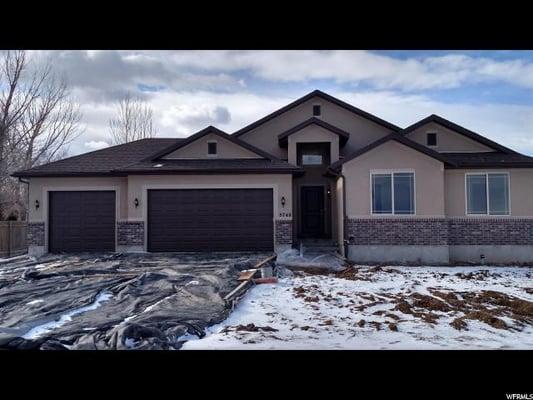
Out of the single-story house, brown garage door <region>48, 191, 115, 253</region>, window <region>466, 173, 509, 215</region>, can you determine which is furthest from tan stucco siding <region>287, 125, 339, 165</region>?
brown garage door <region>48, 191, 115, 253</region>

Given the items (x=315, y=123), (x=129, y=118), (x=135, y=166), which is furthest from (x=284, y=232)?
(x=129, y=118)

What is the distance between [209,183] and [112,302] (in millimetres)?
7122

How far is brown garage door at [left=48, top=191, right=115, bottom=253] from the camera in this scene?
1421 centimetres

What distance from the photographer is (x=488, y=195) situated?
12805 mm

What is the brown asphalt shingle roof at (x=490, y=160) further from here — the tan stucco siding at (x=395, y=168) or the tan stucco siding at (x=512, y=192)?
the tan stucco siding at (x=395, y=168)

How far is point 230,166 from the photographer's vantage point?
45.0 ft

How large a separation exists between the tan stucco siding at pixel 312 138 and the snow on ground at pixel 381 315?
6510mm

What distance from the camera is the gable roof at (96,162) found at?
1421 cm

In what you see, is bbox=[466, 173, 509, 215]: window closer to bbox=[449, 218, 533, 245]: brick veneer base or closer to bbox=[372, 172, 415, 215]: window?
bbox=[449, 218, 533, 245]: brick veneer base

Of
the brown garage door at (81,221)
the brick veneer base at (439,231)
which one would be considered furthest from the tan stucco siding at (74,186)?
the brick veneer base at (439,231)

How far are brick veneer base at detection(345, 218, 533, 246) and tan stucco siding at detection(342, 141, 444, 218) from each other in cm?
40

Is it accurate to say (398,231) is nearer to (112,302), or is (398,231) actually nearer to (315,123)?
(315,123)
